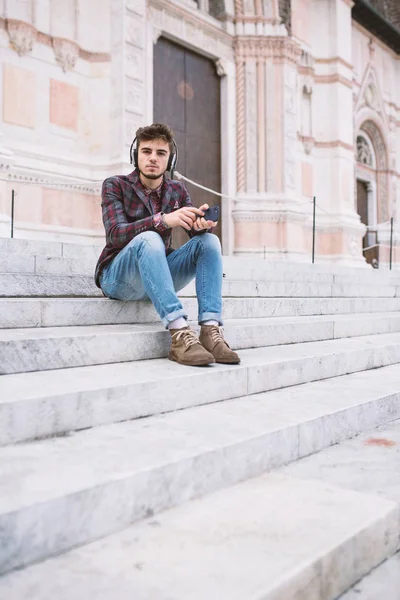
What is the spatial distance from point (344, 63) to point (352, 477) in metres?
11.4

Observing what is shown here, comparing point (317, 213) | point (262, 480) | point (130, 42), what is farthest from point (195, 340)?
point (317, 213)

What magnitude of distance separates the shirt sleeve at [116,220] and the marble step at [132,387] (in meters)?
0.66

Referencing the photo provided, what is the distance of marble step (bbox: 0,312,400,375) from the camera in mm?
2318

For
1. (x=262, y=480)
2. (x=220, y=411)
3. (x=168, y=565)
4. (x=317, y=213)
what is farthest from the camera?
(x=317, y=213)

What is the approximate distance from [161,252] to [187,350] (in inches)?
19.3

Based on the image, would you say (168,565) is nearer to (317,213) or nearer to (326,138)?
(317,213)

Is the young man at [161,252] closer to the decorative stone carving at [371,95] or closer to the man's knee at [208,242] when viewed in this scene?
the man's knee at [208,242]

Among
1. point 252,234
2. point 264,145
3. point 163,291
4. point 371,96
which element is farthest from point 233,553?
point 371,96

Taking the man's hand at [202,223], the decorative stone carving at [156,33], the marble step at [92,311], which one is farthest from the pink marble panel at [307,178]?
the man's hand at [202,223]

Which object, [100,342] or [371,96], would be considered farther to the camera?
[371,96]

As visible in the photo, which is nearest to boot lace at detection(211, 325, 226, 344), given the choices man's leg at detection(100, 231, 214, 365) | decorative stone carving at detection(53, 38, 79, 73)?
man's leg at detection(100, 231, 214, 365)

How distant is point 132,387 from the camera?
2.15 m

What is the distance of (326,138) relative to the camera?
1166 cm

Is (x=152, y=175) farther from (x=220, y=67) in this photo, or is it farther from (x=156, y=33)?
(x=220, y=67)
